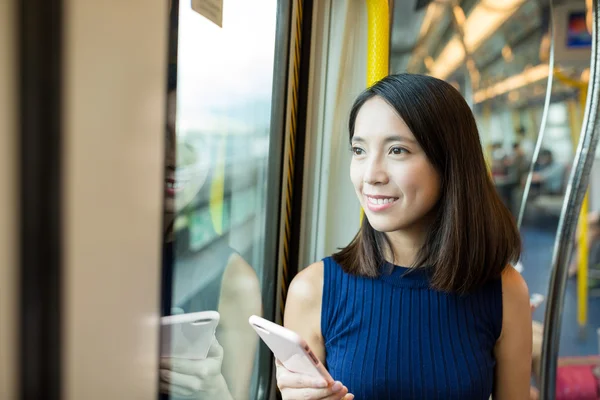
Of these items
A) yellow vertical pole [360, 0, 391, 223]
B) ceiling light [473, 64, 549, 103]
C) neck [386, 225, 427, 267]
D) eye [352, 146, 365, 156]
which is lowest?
neck [386, 225, 427, 267]

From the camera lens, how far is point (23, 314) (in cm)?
61

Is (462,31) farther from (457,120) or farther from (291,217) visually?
(457,120)

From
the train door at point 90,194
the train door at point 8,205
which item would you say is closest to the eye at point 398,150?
the train door at point 90,194

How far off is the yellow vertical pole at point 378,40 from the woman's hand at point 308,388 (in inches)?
26.7

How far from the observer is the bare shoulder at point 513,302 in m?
1.55

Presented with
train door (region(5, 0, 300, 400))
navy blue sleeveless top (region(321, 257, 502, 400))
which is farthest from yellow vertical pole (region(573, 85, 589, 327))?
train door (region(5, 0, 300, 400))

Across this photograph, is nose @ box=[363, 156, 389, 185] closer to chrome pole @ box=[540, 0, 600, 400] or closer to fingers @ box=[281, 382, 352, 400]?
fingers @ box=[281, 382, 352, 400]

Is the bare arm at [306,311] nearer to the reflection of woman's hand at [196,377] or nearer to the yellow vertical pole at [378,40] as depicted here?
the reflection of woman's hand at [196,377]

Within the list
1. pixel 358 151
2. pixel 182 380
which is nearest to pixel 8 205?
pixel 182 380

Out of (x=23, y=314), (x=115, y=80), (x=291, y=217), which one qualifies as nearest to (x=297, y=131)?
(x=291, y=217)

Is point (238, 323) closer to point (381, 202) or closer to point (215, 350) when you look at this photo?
point (215, 350)

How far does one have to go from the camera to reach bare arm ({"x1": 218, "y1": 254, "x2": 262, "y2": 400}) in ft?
5.83

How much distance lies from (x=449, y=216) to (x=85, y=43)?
1024mm

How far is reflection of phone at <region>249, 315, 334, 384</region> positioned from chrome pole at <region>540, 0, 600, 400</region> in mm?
1419
